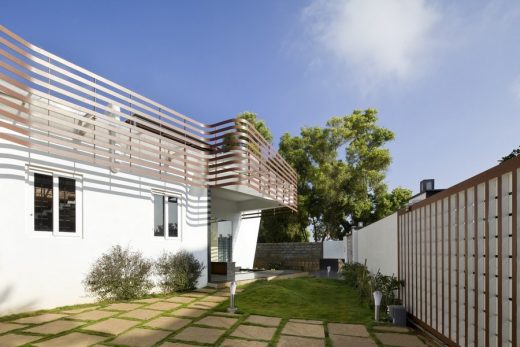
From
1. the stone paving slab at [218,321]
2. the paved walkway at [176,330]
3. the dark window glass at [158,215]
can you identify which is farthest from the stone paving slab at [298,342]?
the dark window glass at [158,215]

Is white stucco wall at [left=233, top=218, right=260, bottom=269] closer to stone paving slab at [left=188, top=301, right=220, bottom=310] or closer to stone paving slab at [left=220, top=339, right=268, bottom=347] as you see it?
stone paving slab at [left=188, top=301, right=220, bottom=310]

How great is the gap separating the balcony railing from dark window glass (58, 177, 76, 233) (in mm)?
552

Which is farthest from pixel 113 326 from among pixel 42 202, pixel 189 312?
pixel 42 202

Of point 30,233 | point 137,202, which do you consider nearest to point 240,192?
point 137,202

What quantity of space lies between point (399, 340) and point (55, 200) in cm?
664

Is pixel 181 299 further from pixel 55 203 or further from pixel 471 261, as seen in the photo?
pixel 471 261

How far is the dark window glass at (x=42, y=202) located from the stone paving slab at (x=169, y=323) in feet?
9.21

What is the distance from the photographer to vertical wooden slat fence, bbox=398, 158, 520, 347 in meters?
3.36

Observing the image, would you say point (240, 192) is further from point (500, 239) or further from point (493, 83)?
point (500, 239)

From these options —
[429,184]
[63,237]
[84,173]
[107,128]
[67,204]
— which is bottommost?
[63,237]

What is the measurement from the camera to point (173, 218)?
33.5ft

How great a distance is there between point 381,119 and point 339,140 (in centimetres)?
336

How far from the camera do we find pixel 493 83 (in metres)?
10.2

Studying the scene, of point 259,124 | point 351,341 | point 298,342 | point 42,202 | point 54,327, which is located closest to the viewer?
point 298,342
